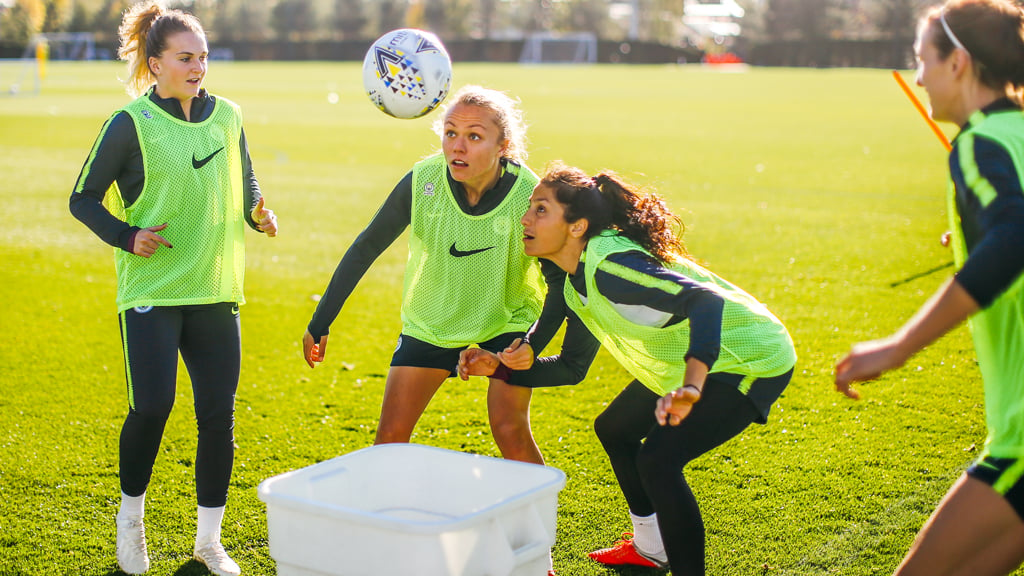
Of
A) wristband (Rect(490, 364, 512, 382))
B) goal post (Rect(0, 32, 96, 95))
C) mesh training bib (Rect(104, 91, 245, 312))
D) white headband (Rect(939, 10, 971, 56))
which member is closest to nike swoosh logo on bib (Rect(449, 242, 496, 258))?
wristband (Rect(490, 364, 512, 382))

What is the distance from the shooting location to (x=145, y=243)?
413 cm

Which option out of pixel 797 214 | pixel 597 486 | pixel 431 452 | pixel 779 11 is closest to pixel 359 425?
pixel 597 486

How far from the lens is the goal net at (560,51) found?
81000 millimetres

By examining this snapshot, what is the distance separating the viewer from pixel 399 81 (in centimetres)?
500

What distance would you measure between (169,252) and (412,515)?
5.51 feet

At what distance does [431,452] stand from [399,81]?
2.23m

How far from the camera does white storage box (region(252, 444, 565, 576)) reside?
8.84 ft

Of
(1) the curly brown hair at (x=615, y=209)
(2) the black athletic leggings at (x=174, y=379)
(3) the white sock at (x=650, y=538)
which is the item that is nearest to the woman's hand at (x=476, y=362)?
(1) the curly brown hair at (x=615, y=209)

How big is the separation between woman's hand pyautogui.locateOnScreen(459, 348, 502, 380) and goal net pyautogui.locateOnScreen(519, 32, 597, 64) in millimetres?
78982

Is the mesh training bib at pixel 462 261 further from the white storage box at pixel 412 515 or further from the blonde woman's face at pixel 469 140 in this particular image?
the white storage box at pixel 412 515

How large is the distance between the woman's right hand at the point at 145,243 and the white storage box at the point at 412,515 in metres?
1.41

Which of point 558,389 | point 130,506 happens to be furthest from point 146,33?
point 558,389

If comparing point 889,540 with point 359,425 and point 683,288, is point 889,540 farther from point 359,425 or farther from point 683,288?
point 359,425

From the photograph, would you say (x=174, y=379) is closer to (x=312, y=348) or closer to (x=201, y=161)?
(x=312, y=348)
